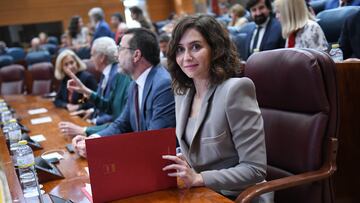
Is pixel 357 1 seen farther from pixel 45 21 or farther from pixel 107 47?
pixel 45 21

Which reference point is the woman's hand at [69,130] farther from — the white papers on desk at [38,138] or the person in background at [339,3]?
the person in background at [339,3]

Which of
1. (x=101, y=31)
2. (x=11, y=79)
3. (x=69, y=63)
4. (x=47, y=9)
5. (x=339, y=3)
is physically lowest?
(x=11, y=79)

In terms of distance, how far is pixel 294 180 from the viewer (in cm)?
132

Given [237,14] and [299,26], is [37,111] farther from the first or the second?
[237,14]

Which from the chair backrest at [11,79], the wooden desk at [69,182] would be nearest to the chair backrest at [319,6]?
the wooden desk at [69,182]

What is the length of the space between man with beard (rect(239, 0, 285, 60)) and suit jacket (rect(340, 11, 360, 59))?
86 cm

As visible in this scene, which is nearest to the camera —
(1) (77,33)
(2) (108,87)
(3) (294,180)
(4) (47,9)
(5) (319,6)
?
(3) (294,180)

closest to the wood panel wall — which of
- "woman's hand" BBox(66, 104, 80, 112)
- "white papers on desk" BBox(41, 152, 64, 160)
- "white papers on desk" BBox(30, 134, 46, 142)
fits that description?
"woman's hand" BBox(66, 104, 80, 112)

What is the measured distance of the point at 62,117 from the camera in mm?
3199

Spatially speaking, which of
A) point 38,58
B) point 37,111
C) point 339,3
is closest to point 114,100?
point 37,111

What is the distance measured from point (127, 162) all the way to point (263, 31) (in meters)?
2.75

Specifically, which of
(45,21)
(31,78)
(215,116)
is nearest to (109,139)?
(215,116)

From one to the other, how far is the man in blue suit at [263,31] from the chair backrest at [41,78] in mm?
3027

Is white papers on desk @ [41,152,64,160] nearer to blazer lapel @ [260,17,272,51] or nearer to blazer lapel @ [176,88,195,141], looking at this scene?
blazer lapel @ [176,88,195,141]
